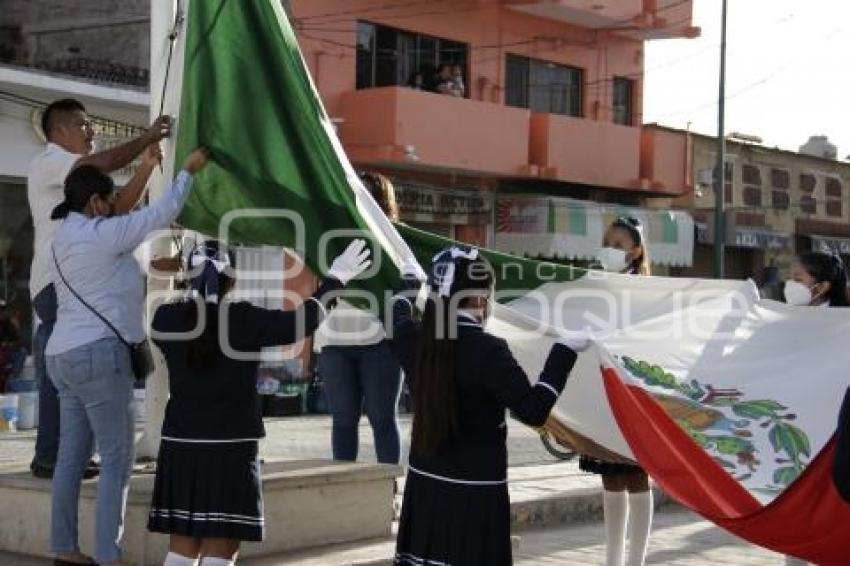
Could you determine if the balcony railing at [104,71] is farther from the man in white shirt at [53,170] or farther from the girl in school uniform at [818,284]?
the girl in school uniform at [818,284]

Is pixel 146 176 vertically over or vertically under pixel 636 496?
over

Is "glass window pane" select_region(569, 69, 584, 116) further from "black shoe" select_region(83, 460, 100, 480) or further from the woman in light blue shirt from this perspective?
the woman in light blue shirt

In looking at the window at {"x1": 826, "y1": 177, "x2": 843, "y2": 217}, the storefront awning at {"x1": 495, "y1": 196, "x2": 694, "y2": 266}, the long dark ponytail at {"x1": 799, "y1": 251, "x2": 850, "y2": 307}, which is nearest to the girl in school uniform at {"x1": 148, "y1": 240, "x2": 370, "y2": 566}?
the long dark ponytail at {"x1": 799, "y1": 251, "x2": 850, "y2": 307}

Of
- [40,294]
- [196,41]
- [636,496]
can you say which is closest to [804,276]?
[636,496]

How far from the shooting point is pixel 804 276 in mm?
7156

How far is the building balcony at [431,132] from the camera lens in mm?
22859

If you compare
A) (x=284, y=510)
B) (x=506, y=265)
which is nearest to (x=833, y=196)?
(x=506, y=265)

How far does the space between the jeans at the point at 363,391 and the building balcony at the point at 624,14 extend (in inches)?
747

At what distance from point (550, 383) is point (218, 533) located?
155 centimetres

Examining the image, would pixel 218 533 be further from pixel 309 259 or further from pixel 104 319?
pixel 309 259

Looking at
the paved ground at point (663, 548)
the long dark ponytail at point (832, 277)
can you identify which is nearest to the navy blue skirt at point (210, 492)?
the paved ground at point (663, 548)

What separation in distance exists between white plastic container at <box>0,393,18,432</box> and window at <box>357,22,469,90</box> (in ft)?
35.4

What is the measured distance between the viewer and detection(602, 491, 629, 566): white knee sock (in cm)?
707

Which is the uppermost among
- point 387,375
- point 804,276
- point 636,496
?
point 804,276
